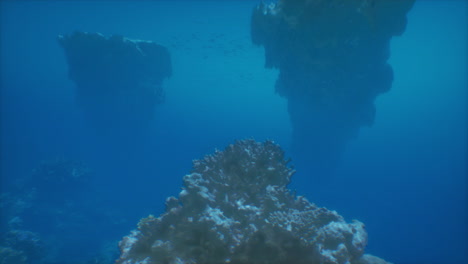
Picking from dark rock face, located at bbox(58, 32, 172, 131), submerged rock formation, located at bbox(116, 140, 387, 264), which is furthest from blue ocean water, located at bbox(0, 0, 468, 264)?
submerged rock formation, located at bbox(116, 140, 387, 264)

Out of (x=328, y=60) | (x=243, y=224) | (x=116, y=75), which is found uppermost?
(x=116, y=75)

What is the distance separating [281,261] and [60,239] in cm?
2076

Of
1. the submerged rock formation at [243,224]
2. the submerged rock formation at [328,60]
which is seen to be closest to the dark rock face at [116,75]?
the submerged rock formation at [328,60]

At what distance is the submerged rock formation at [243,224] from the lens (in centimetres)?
444

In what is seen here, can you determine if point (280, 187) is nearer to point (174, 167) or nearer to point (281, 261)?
point (281, 261)

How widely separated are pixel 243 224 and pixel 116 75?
81.8ft

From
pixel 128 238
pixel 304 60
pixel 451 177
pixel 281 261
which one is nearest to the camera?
pixel 281 261

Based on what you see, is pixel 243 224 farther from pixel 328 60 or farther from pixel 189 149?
pixel 189 149

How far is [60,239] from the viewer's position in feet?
60.0

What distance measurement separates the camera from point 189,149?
32.4m

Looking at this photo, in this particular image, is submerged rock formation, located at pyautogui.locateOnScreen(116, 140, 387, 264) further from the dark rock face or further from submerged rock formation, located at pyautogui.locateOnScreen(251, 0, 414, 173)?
the dark rock face

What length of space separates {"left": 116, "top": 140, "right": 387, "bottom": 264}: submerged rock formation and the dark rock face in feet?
71.4

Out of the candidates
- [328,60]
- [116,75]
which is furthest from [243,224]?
[116,75]

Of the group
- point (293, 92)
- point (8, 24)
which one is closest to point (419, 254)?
point (293, 92)
